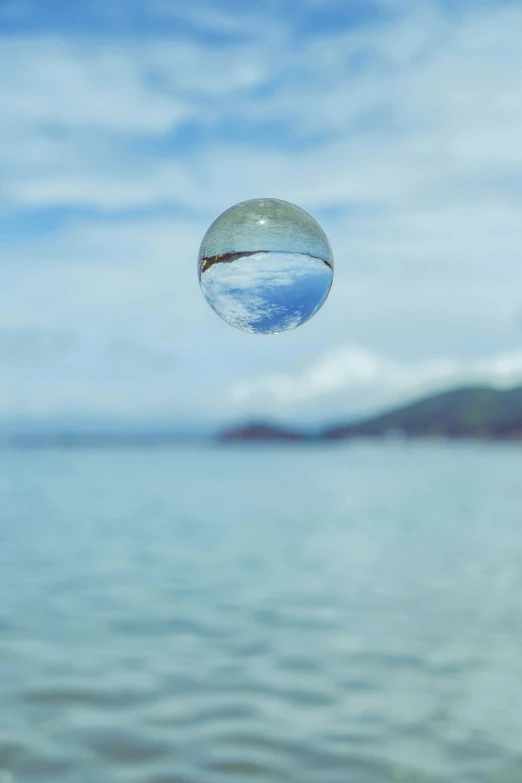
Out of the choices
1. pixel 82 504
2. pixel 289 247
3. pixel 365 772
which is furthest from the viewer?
pixel 82 504

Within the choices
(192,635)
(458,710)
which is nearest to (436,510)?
(192,635)

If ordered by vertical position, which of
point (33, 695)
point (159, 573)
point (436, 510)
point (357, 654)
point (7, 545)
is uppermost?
point (436, 510)

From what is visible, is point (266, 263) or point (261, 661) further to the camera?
point (261, 661)

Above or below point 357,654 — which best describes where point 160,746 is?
below

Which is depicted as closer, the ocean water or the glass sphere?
the glass sphere

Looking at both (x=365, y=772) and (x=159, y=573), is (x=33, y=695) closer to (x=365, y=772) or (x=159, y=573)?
(x=365, y=772)
